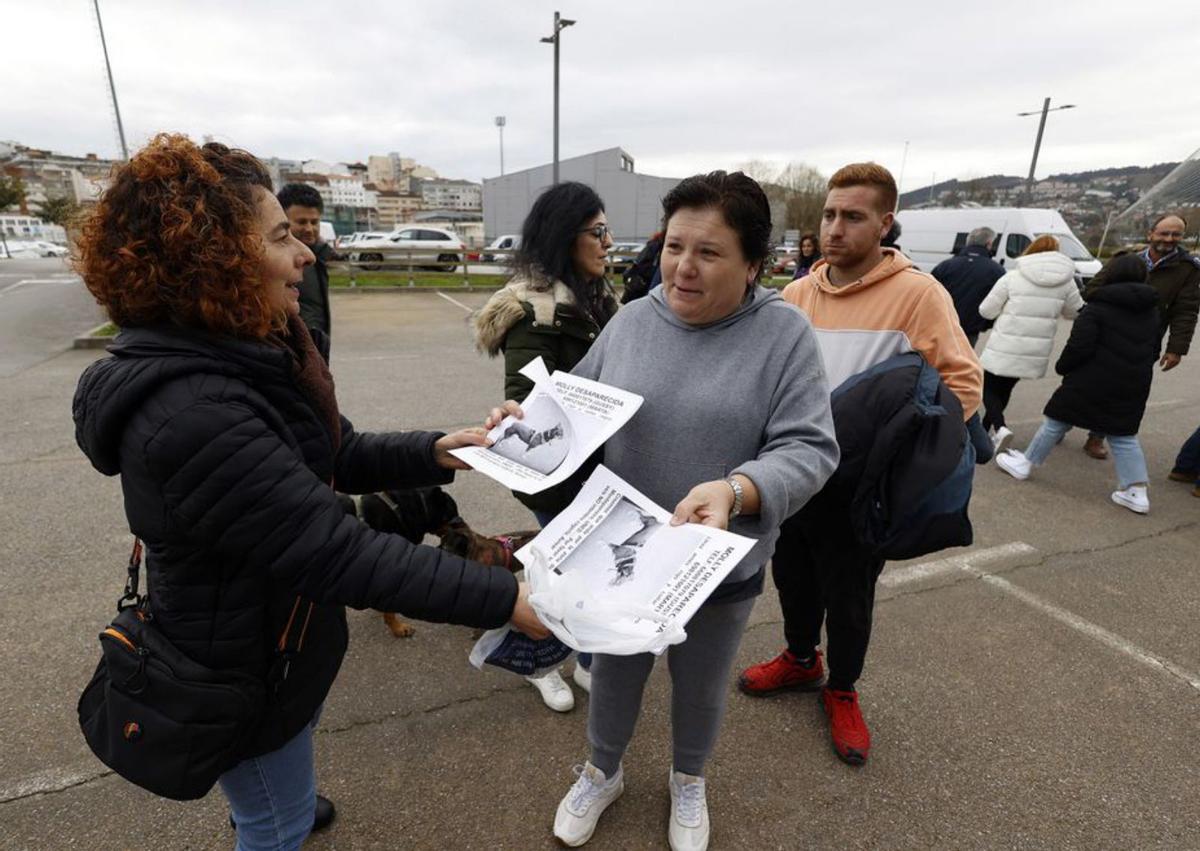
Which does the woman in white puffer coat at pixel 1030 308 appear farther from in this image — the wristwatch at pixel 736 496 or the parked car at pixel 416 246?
the parked car at pixel 416 246

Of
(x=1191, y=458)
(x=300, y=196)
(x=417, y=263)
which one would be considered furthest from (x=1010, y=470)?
(x=417, y=263)

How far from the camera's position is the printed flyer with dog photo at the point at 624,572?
112 cm

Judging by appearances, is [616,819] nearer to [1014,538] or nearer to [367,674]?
[367,674]

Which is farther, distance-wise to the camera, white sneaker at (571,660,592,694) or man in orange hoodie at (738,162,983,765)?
white sneaker at (571,660,592,694)

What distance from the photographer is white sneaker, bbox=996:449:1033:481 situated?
4980 mm

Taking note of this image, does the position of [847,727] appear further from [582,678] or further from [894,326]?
[894,326]

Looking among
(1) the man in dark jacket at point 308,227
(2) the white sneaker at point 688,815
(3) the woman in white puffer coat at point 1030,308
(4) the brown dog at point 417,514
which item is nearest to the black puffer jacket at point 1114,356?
(3) the woman in white puffer coat at point 1030,308

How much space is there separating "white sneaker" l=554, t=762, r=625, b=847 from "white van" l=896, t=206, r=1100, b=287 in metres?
16.5

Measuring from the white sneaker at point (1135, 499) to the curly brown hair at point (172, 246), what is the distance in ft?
18.1

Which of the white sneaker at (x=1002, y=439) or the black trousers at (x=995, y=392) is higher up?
the black trousers at (x=995, y=392)

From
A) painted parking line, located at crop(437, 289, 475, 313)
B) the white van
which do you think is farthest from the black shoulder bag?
the white van

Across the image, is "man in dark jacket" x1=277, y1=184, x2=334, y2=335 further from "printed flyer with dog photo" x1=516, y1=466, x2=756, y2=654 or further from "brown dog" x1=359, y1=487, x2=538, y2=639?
"printed flyer with dog photo" x1=516, y1=466, x2=756, y2=654

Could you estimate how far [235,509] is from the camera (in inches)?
41.4

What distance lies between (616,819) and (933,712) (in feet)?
4.45
